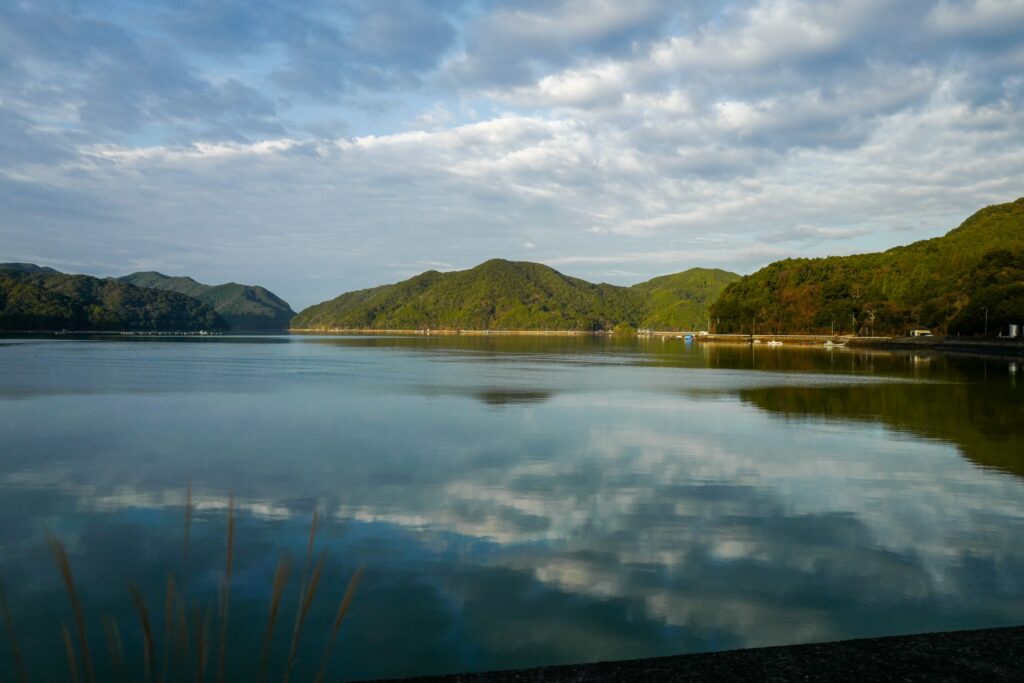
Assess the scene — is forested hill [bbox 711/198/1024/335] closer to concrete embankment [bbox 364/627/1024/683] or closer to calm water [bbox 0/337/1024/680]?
calm water [bbox 0/337/1024/680]

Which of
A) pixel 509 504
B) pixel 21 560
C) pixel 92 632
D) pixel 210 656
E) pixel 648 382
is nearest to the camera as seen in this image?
pixel 210 656

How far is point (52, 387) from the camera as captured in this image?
34656mm

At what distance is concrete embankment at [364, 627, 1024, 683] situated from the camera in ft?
16.7

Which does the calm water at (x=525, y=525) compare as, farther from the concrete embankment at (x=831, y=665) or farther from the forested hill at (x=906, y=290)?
the forested hill at (x=906, y=290)

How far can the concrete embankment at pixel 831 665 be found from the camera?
5078mm

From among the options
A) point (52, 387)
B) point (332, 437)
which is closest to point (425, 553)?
point (332, 437)

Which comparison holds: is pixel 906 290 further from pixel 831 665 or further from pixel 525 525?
pixel 831 665

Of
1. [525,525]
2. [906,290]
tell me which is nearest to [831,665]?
[525,525]

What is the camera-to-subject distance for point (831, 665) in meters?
5.26

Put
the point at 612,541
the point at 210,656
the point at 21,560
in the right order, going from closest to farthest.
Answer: the point at 210,656 → the point at 21,560 → the point at 612,541

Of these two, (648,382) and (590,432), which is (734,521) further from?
(648,382)

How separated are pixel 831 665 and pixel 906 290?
164 m

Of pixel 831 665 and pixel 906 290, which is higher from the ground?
pixel 906 290

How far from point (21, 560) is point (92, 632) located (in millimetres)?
2743
